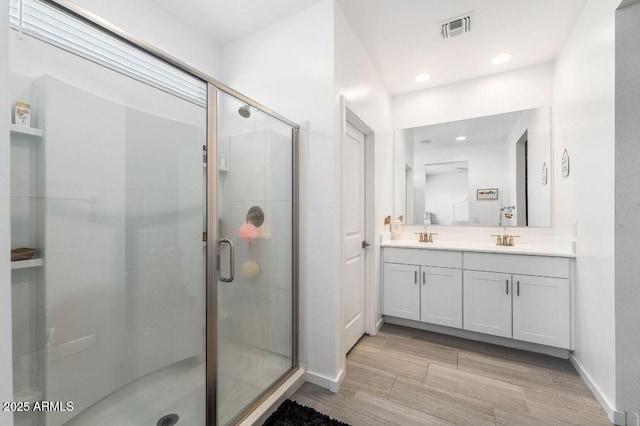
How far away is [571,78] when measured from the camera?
2.14 metres

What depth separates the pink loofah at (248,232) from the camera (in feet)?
5.28

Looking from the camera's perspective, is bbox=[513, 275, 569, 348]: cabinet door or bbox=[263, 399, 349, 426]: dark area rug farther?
bbox=[513, 275, 569, 348]: cabinet door

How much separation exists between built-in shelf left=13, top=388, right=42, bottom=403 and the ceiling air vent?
10.7 feet

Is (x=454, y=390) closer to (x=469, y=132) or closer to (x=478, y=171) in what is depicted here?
(x=478, y=171)

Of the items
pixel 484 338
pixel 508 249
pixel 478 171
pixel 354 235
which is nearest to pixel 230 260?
pixel 354 235

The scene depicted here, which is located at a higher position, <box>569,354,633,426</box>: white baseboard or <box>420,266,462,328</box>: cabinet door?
<box>420,266,462,328</box>: cabinet door

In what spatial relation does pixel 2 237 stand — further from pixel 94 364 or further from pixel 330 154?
pixel 330 154

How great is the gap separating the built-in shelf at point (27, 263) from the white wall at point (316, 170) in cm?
137

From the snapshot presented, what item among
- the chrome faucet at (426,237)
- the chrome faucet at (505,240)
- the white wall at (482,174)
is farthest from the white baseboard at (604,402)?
the chrome faucet at (426,237)

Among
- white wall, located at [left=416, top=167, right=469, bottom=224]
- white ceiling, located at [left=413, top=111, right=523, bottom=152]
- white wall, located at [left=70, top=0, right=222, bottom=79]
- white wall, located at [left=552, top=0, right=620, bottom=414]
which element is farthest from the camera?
white wall, located at [left=416, top=167, right=469, bottom=224]

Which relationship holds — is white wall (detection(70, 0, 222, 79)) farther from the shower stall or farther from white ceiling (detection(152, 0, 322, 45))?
the shower stall

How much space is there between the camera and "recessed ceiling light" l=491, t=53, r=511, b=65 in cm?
250

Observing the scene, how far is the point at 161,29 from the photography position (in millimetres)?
1965
